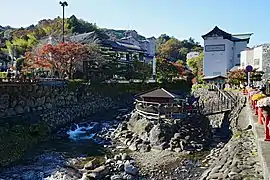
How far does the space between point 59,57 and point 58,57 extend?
93 mm

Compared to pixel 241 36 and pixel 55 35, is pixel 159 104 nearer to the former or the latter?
pixel 55 35

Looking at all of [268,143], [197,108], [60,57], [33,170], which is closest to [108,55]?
[60,57]

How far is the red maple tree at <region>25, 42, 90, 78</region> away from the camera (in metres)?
30.8

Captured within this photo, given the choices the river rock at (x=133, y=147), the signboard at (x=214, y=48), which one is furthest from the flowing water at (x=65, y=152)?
the signboard at (x=214, y=48)

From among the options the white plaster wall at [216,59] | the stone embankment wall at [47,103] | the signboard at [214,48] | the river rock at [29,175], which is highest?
the signboard at [214,48]

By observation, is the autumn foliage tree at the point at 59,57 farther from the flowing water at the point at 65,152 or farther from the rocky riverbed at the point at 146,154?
the rocky riverbed at the point at 146,154

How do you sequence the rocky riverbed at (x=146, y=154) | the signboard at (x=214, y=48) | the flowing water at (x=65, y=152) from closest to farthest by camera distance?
the rocky riverbed at (x=146, y=154)
the flowing water at (x=65, y=152)
the signboard at (x=214, y=48)

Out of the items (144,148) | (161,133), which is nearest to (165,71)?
(161,133)

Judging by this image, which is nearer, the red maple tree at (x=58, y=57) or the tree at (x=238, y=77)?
the red maple tree at (x=58, y=57)

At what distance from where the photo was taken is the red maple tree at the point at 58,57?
30828 millimetres

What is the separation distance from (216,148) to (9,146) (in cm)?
1032

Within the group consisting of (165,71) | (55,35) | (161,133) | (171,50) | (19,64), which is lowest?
(161,133)

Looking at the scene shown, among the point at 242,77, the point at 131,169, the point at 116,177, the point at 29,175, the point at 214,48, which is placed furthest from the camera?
the point at 214,48

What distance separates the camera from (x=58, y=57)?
31375 mm
